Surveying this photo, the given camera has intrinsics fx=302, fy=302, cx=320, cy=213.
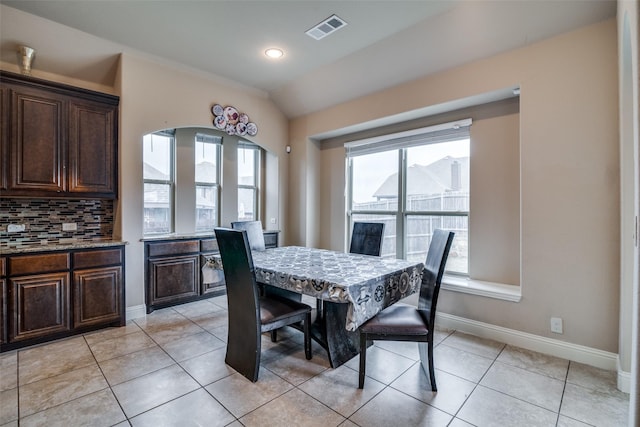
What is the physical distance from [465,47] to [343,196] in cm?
246

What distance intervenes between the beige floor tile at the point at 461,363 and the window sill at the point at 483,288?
625 mm

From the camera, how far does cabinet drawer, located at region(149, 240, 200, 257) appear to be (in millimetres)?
3633

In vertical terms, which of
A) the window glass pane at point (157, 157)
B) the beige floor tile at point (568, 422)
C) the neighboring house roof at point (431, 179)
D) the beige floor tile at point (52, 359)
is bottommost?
the beige floor tile at point (568, 422)

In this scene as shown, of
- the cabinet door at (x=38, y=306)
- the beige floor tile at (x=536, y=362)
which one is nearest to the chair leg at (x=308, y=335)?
the beige floor tile at (x=536, y=362)

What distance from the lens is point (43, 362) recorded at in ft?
8.07

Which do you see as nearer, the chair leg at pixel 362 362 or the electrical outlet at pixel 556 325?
the chair leg at pixel 362 362

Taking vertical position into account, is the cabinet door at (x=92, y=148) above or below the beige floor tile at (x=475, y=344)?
above

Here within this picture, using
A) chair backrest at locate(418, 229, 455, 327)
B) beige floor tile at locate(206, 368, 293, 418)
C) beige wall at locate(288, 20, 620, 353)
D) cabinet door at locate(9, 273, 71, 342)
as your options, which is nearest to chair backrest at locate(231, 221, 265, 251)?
beige floor tile at locate(206, 368, 293, 418)

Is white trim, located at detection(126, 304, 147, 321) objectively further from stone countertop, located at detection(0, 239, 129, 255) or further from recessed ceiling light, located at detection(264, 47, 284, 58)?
recessed ceiling light, located at detection(264, 47, 284, 58)

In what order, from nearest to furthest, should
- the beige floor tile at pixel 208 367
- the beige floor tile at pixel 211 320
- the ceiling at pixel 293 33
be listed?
the beige floor tile at pixel 208 367, the ceiling at pixel 293 33, the beige floor tile at pixel 211 320

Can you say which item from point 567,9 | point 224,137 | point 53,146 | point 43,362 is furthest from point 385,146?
point 43,362

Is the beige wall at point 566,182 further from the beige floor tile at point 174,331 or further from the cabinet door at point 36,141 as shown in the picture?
the cabinet door at point 36,141

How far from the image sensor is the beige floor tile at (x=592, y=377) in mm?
2125

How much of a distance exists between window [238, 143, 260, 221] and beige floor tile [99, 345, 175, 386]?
263 cm
